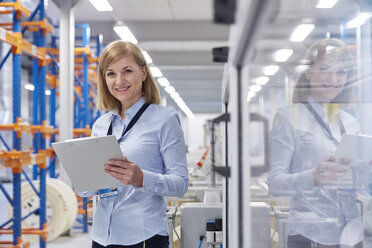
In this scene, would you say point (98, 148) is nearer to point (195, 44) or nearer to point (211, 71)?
point (195, 44)

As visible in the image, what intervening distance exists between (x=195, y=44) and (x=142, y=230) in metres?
8.92

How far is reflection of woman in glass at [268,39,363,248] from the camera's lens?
4.70ft

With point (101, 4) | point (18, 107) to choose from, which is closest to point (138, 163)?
point (18, 107)

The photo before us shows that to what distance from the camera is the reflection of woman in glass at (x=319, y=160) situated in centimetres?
143

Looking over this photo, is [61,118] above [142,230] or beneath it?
above

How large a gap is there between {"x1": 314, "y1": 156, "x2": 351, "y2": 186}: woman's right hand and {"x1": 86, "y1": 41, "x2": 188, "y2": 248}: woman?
0.53m

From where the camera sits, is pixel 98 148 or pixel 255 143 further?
pixel 98 148

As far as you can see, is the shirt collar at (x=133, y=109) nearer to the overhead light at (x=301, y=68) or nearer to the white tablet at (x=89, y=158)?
the white tablet at (x=89, y=158)

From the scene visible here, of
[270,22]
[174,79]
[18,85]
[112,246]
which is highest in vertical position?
[174,79]

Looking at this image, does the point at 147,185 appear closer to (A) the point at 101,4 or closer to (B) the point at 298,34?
(B) the point at 298,34

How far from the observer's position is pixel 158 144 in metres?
1.71

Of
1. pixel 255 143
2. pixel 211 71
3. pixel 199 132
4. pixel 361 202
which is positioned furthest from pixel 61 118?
pixel 199 132

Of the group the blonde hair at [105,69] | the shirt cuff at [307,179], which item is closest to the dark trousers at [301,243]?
the shirt cuff at [307,179]

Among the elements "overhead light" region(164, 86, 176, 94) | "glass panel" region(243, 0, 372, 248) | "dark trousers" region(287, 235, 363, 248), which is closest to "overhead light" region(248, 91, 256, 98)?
"glass panel" region(243, 0, 372, 248)
